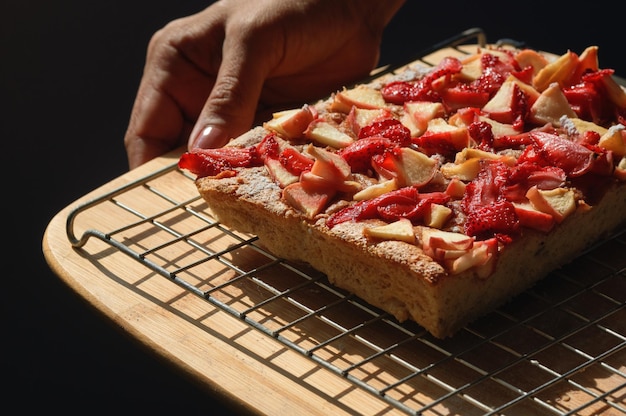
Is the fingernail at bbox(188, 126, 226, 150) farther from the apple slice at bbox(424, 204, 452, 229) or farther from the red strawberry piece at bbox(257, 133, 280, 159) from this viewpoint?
the apple slice at bbox(424, 204, 452, 229)

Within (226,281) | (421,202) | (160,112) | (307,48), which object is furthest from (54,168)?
(421,202)

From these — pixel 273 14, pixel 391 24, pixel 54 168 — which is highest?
pixel 273 14

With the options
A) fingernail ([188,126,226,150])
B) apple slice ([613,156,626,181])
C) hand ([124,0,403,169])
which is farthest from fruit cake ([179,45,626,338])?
hand ([124,0,403,169])

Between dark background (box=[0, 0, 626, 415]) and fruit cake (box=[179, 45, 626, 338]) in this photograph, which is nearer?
fruit cake (box=[179, 45, 626, 338])

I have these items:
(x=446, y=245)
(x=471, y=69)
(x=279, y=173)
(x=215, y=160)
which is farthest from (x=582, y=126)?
(x=215, y=160)

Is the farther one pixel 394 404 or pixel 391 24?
pixel 391 24

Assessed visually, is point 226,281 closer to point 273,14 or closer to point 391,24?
point 273,14

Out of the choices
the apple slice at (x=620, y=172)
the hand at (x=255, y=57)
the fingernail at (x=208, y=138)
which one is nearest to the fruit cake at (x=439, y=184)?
the apple slice at (x=620, y=172)
